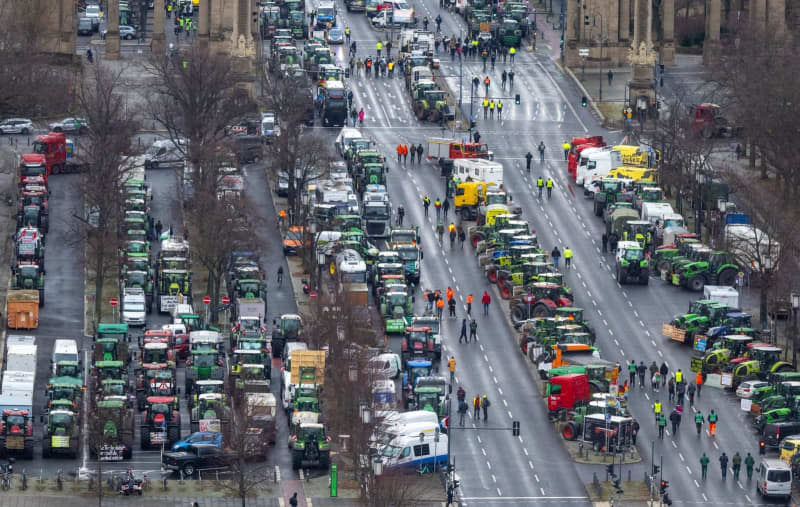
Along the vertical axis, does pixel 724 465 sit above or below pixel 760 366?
below

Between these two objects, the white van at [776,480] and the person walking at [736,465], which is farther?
the person walking at [736,465]

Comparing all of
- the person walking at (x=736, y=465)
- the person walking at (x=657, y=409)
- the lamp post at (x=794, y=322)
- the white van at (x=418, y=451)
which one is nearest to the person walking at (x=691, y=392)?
the person walking at (x=657, y=409)

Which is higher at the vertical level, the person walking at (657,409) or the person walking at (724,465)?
the person walking at (657,409)

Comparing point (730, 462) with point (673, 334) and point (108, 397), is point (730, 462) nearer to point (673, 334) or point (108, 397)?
point (673, 334)

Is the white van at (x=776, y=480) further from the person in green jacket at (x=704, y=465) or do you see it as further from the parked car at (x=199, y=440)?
the parked car at (x=199, y=440)

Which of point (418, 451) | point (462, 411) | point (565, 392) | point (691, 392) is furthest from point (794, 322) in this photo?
point (418, 451)

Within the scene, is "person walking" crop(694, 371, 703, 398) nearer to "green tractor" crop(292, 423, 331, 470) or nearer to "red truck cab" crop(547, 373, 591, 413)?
"red truck cab" crop(547, 373, 591, 413)

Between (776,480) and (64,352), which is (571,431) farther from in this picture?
(64,352)
